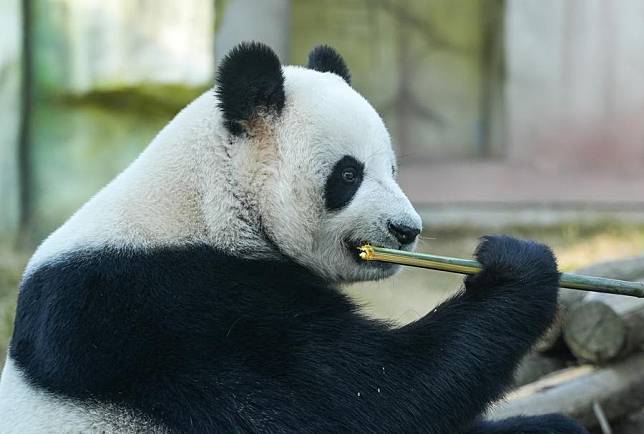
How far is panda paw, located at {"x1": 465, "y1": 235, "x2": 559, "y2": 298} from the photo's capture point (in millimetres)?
2980

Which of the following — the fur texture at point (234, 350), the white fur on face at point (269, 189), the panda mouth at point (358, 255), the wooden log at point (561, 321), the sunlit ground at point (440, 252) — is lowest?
the sunlit ground at point (440, 252)

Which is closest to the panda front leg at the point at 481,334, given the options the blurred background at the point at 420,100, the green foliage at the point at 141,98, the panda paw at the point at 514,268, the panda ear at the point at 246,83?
the panda paw at the point at 514,268

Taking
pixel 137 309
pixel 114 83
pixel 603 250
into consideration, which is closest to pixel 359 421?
pixel 137 309

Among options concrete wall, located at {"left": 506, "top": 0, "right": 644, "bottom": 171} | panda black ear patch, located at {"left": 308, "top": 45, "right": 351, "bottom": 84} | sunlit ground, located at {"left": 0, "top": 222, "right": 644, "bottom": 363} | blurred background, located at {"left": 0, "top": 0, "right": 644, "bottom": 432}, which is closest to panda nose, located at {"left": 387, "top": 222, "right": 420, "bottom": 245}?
panda black ear patch, located at {"left": 308, "top": 45, "right": 351, "bottom": 84}

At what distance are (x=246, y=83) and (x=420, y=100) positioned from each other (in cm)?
955

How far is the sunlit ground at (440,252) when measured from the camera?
5676 mm

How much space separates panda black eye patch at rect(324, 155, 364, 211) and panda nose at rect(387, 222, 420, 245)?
174mm

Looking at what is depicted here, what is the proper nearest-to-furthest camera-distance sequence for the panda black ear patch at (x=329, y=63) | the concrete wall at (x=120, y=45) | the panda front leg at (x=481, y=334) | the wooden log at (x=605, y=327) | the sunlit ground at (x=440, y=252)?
the panda front leg at (x=481, y=334) < the panda black ear patch at (x=329, y=63) < the wooden log at (x=605, y=327) < the sunlit ground at (x=440, y=252) < the concrete wall at (x=120, y=45)

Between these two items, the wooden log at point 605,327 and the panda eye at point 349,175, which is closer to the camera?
the panda eye at point 349,175

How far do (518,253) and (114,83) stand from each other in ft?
19.4

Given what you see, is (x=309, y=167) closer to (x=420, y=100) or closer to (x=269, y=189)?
(x=269, y=189)

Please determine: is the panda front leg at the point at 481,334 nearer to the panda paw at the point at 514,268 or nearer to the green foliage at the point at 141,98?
the panda paw at the point at 514,268

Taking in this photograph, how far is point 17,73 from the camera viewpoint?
8.10 metres

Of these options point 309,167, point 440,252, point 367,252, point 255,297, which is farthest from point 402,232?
point 440,252
